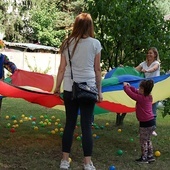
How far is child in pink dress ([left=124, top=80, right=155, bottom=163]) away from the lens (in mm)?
3619

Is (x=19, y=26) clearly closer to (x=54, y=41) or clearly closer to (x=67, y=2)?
(x=54, y=41)

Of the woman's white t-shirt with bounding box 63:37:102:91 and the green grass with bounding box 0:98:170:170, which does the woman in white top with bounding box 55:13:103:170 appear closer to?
the woman's white t-shirt with bounding box 63:37:102:91

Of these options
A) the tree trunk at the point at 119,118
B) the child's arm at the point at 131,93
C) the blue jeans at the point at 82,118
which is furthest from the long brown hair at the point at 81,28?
the tree trunk at the point at 119,118

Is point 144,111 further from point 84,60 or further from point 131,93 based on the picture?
point 84,60

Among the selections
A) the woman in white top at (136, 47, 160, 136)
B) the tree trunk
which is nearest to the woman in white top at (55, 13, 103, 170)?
the woman in white top at (136, 47, 160, 136)

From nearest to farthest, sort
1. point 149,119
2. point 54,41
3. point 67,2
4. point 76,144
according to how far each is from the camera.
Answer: point 149,119 < point 76,144 < point 54,41 < point 67,2

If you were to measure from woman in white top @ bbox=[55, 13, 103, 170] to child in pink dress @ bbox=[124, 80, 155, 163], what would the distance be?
60cm

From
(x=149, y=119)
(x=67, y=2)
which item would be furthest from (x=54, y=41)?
(x=149, y=119)

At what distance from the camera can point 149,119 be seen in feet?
12.1

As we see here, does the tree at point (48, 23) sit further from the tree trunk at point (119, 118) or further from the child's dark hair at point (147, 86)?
the child's dark hair at point (147, 86)

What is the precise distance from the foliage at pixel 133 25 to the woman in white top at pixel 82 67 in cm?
212

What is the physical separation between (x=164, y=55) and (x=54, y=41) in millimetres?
17075

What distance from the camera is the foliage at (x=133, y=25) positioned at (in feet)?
17.0

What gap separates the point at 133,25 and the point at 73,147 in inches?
80.4
